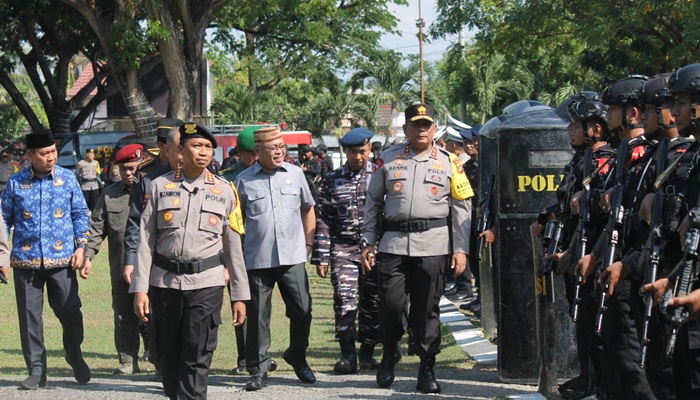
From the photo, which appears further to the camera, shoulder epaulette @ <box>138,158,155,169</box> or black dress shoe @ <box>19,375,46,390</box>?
shoulder epaulette @ <box>138,158,155,169</box>

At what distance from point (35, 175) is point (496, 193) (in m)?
3.81

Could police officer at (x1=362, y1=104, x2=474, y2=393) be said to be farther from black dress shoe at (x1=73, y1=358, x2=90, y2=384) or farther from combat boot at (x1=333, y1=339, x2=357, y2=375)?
black dress shoe at (x1=73, y1=358, x2=90, y2=384)

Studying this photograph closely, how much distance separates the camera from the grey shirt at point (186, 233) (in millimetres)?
7203

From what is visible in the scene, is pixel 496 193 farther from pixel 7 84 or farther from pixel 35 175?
pixel 7 84

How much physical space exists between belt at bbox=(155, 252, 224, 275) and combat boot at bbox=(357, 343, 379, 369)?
10.2 feet

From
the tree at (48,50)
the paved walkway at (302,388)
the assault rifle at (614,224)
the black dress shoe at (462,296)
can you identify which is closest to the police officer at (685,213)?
the assault rifle at (614,224)

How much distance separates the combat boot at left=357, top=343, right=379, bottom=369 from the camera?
1009 centimetres

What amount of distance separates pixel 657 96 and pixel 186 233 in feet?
10.1

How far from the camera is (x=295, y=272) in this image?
9.15 m

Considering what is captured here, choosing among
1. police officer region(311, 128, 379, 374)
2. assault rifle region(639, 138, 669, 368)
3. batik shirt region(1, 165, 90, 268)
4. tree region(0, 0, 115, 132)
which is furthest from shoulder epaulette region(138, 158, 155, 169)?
tree region(0, 0, 115, 132)

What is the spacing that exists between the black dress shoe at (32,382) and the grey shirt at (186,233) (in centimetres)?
223

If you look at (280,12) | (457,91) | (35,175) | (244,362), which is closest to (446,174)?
(244,362)

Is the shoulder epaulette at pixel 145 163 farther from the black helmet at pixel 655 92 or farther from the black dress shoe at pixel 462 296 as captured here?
the black dress shoe at pixel 462 296

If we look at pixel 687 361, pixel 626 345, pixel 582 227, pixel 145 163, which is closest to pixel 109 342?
pixel 145 163
